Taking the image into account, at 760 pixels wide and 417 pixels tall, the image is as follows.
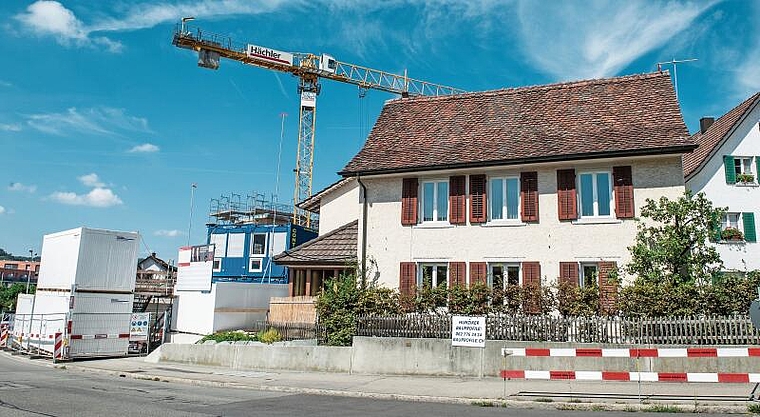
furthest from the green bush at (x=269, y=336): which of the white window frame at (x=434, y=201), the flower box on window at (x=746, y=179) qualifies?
the flower box on window at (x=746, y=179)

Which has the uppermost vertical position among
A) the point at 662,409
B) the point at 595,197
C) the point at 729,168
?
the point at 729,168

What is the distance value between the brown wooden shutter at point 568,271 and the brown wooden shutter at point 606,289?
75cm

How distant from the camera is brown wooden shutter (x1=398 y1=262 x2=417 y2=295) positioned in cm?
2095

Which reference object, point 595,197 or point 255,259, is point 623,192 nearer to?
point 595,197

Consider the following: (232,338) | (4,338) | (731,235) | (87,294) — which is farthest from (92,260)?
(731,235)

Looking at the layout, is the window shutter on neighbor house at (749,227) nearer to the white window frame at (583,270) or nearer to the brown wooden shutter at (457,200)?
the white window frame at (583,270)

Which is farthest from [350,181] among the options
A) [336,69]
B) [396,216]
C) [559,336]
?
[336,69]

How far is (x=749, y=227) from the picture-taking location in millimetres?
27812

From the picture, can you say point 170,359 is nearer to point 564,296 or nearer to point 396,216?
point 396,216

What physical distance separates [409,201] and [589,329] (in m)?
8.42

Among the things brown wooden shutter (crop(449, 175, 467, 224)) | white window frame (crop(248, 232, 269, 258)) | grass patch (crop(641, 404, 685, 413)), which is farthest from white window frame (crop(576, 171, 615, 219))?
white window frame (crop(248, 232, 269, 258))

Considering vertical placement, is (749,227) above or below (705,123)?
below

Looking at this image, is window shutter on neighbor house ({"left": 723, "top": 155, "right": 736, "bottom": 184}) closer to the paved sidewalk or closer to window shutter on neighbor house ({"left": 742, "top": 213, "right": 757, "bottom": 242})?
window shutter on neighbor house ({"left": 742, "top": 213, "right": 757, "bottom": 242})

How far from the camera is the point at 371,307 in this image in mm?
17828
